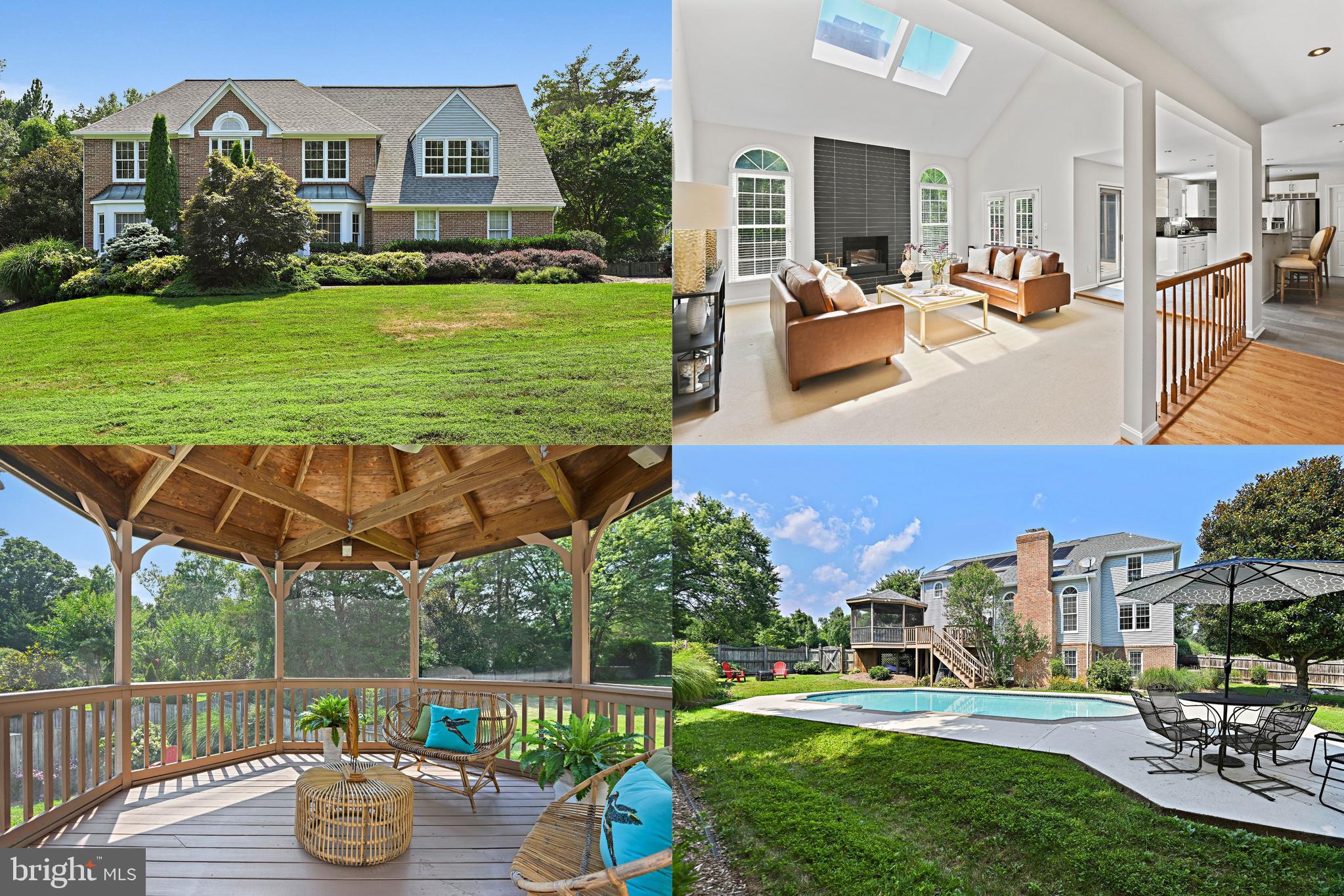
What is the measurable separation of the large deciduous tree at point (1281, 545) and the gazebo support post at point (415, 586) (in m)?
5.93

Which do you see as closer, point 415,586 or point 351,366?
point 351,366

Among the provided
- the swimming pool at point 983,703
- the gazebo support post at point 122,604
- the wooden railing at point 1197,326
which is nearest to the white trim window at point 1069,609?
the swimming pool at point 983,703

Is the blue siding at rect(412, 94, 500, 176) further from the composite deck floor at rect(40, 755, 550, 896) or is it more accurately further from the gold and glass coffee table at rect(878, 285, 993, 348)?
the composite deck floor at rect(40, 755, 550, 896)

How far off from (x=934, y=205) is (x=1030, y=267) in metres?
0.40

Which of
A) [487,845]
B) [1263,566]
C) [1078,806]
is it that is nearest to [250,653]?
[487,845]

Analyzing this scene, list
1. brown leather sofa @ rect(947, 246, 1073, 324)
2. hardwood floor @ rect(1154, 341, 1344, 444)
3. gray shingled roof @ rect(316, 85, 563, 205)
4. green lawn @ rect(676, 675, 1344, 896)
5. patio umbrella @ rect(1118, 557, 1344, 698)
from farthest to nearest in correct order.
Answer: gray shingled roof @ rect(316, 85, 563, 205) → patio umbrella @ rect(1118, 557, 1344, 698) → green lawn @ rect(676, 675, 1344, 896) → hardwood floor @ rect(1154, 341, 1344, 444) → brown leather sofa @ rect(947, 246, 1073, 324)

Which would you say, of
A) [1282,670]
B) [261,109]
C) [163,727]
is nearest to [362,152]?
[261,109]

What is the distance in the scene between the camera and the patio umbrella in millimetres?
3467

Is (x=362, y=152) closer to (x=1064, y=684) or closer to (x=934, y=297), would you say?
Answer: (x=934, y=297)

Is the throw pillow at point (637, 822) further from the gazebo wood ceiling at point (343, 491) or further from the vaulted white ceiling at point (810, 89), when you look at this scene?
the vaulted white ceiling at point (810, 89)

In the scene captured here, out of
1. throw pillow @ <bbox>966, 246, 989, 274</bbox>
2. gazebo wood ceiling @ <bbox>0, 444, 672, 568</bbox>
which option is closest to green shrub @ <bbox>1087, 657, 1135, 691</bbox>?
throw pillow @ <bbox>966, 246, 989, 274</bbox>

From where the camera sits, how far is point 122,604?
5.54m

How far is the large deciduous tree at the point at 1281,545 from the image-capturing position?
350 cm

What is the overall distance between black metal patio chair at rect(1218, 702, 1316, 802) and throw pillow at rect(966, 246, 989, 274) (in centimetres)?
264
